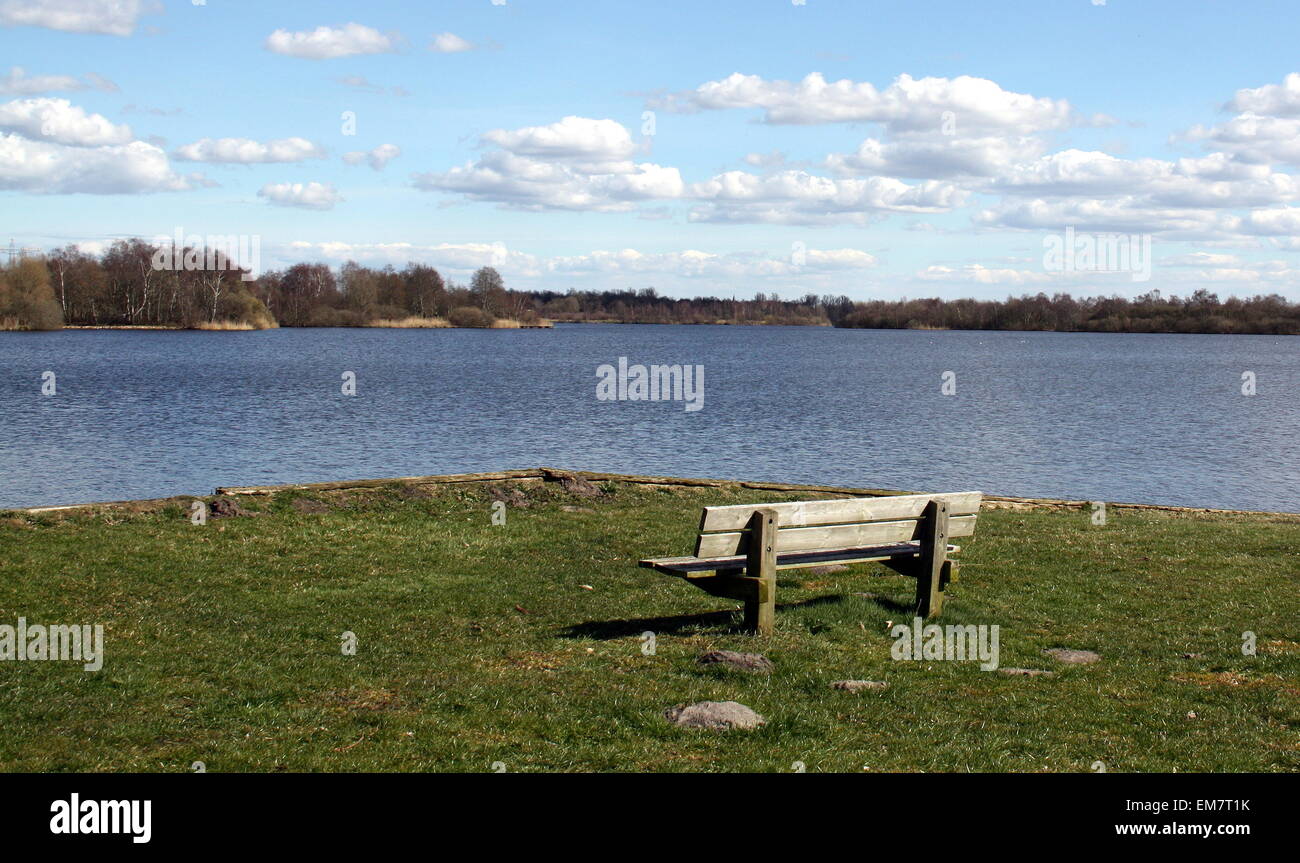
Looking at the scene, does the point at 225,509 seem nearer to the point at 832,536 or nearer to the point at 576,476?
the point at 576,476

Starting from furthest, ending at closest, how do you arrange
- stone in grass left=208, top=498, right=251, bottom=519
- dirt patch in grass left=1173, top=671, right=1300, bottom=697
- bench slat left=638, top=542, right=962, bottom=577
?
stone in grass left=208, top=498, right=251, bottom=519 < bench slat left=638, top=542, right=962, bottom=577 < dirt patch in grass left=1173, top=671, right=1300, bottom=697

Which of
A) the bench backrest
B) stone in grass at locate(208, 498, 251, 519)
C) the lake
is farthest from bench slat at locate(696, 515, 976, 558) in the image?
the lake

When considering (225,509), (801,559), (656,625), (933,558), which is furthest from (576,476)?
(933,558)

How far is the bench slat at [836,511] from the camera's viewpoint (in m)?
10.1

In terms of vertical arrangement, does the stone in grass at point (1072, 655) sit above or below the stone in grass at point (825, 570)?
below

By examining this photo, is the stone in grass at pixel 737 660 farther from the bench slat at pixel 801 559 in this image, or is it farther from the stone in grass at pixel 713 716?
the stone in grass at pixel 713 716

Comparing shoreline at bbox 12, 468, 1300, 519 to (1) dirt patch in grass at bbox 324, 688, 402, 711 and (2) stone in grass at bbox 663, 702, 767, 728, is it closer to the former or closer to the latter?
(1) dirt patch in grass at bbox 324, 688, 402, 711

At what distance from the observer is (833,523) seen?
10.8 meters

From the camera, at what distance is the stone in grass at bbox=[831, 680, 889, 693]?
8.63 meters

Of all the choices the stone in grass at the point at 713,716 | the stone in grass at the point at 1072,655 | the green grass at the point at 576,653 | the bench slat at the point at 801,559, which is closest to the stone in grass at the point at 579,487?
the green grass at the point at 576,653

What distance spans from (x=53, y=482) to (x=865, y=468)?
22.9 m

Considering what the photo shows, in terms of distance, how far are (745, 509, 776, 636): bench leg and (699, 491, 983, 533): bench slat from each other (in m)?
0.12

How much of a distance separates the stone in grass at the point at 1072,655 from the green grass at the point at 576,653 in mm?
164
